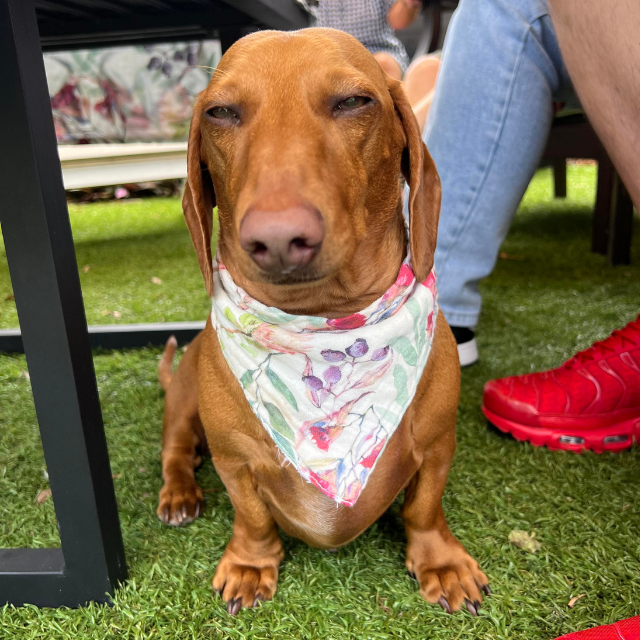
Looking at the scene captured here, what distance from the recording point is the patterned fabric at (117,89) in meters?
4.80

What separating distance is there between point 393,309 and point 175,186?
251 inches

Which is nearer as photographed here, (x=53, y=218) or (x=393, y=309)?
(x=53, y=218)

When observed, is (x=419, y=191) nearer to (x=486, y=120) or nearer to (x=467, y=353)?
(x=486, y=120)

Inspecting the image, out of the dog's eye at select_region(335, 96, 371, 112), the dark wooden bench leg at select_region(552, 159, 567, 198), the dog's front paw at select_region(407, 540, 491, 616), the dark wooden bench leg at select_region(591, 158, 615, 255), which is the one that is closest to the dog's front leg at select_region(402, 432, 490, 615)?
the dog's front paw at select_region(407, 540, 491, 616)

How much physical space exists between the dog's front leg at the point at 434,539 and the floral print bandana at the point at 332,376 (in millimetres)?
150

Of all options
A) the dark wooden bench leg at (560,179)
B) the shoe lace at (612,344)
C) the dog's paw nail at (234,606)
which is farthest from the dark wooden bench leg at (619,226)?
the dog's paw nail at (234,606)

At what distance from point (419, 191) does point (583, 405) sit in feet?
2.99

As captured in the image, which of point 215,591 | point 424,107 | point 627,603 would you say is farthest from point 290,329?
point 424,107

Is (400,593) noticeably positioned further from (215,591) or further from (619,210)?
(619,210)

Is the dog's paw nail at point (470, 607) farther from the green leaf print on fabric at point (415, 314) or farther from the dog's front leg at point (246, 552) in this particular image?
the green leaf print on fabric at point (415, 314)

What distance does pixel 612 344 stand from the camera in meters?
1.87

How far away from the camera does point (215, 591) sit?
4.39ft

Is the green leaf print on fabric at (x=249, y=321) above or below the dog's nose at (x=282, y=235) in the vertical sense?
below

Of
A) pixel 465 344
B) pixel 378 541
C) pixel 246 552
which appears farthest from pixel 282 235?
pixel 465 344
